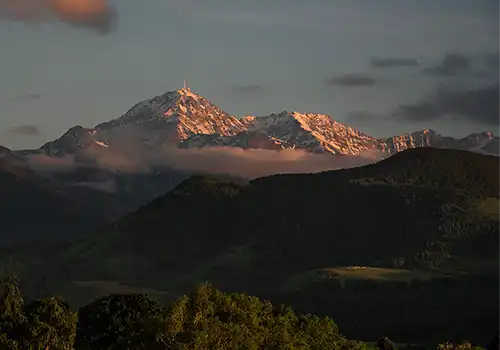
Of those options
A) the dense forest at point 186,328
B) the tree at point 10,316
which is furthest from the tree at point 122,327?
the tree at point 10,316

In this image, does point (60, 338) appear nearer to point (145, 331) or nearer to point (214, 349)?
point (145, 331)

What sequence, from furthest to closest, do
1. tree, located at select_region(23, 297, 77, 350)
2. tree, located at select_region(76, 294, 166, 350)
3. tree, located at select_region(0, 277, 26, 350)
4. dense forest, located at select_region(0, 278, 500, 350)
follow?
1. tree, located at select_region(0, 277, 26, 350)
2. tree, located at select_region(23, 297, 77, 350)
3. tree, located at select_region(76, 294, 166, 350)
4. dense forest, located at select_region(0, 278, 500, 350)

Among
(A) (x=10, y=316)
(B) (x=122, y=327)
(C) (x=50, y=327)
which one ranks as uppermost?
(A) (x=10, y=316)

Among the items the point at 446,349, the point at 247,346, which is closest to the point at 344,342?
the point at 446,349

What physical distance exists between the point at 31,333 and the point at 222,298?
81.7 feet

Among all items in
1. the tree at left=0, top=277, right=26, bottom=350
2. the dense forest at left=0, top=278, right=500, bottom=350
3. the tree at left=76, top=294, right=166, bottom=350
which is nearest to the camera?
the dense forest at left=0, top=278, right=500, bottom=350

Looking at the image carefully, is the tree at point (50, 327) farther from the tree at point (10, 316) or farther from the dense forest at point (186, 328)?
the tree at point (10, 316)

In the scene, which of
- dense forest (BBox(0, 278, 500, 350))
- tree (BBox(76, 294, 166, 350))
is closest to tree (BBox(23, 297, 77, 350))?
dense forest (BBox(0, 278, 500, 350))

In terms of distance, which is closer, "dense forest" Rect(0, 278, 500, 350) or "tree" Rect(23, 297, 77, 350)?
"dense forest" Rect(0, 278, 500, 350)

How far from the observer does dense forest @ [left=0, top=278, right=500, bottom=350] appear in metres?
116

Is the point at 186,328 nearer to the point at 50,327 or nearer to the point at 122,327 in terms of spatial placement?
the point at 50,327

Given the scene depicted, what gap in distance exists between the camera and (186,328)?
118m

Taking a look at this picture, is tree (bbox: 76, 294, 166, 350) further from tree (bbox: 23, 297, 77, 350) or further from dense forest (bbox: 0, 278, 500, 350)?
tree (bbox: 23, 297, 77, 350)

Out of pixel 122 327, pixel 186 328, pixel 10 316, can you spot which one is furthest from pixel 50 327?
pixel 122 327
